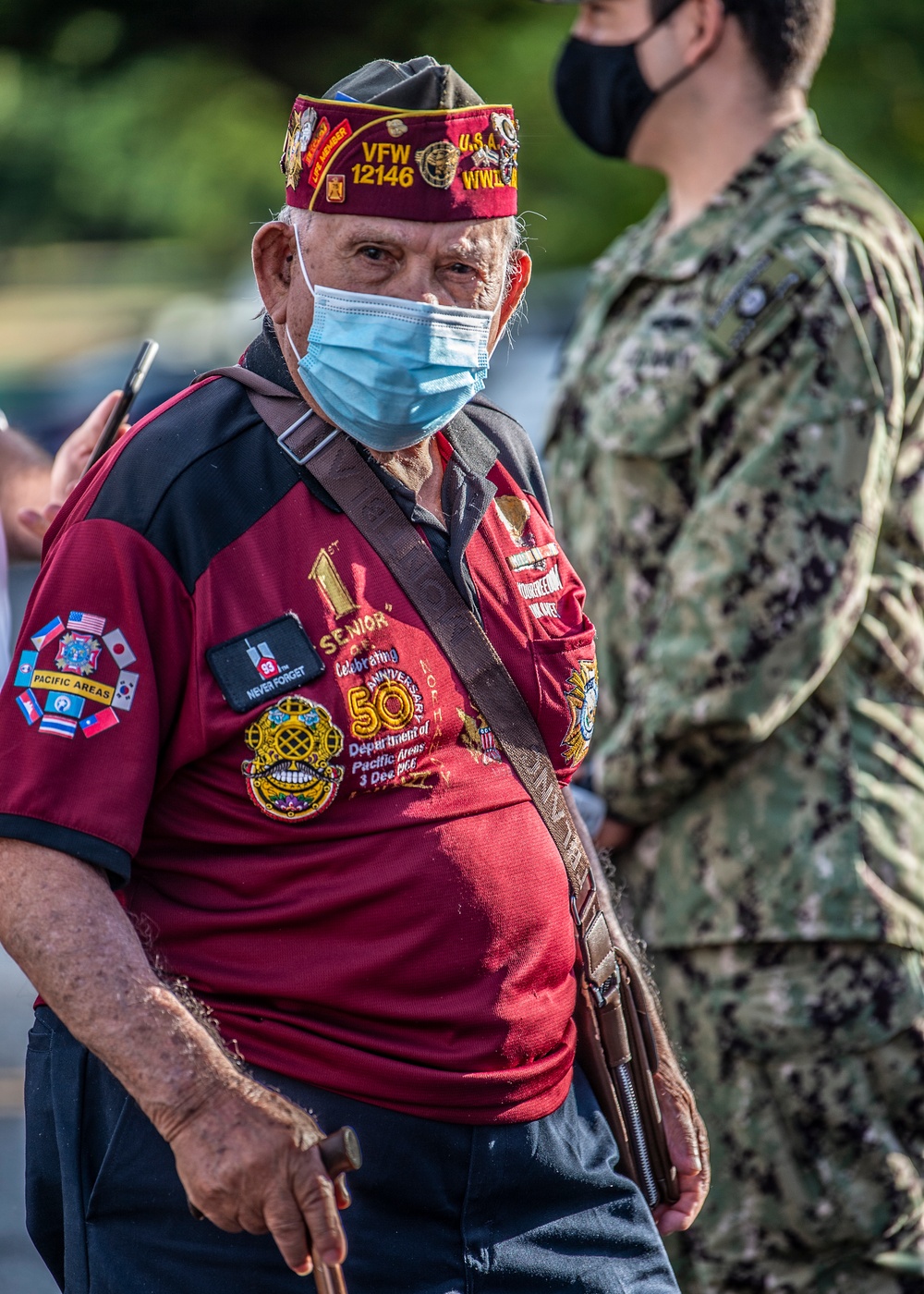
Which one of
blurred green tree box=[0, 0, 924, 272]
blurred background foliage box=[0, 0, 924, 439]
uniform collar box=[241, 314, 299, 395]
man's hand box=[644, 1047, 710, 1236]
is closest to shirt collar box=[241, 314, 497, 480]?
uniform collar box=[241, 314, 299, 395]

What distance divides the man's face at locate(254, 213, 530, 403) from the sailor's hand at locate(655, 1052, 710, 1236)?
1.26 metres

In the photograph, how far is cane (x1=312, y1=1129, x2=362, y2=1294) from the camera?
1869 mm

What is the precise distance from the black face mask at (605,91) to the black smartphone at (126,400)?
66.9 inches

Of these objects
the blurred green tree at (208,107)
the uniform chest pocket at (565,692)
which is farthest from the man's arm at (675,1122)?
the blurred green tree at (208,107)

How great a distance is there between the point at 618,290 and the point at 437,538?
1834 millimetres

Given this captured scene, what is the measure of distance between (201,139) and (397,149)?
11643 mm

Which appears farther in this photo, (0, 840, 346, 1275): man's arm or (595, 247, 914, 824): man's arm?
(595, 247, 914, 824): man's arm

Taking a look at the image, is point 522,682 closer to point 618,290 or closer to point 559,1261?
point 559,1261

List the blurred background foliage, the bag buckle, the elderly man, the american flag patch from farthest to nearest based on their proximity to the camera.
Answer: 1. the blurred background foliage
2. the american flag patch
3. the bag buckle
4. the elderly man

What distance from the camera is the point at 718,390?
3447mm

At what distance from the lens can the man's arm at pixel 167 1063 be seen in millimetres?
1848

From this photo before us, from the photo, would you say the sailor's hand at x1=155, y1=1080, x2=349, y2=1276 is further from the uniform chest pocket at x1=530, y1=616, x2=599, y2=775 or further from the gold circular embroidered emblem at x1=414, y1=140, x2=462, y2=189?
the gold circular embroidered emblem at x1=414, y1=140, x2=462, y2=189

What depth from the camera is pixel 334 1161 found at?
1878 millimetres

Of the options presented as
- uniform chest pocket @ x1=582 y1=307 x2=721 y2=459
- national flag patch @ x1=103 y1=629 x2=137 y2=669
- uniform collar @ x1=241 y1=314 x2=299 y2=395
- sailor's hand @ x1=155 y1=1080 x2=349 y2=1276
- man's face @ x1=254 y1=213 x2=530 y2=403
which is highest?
man's face @ x1=254 y1=213 x2=530 y2=403
